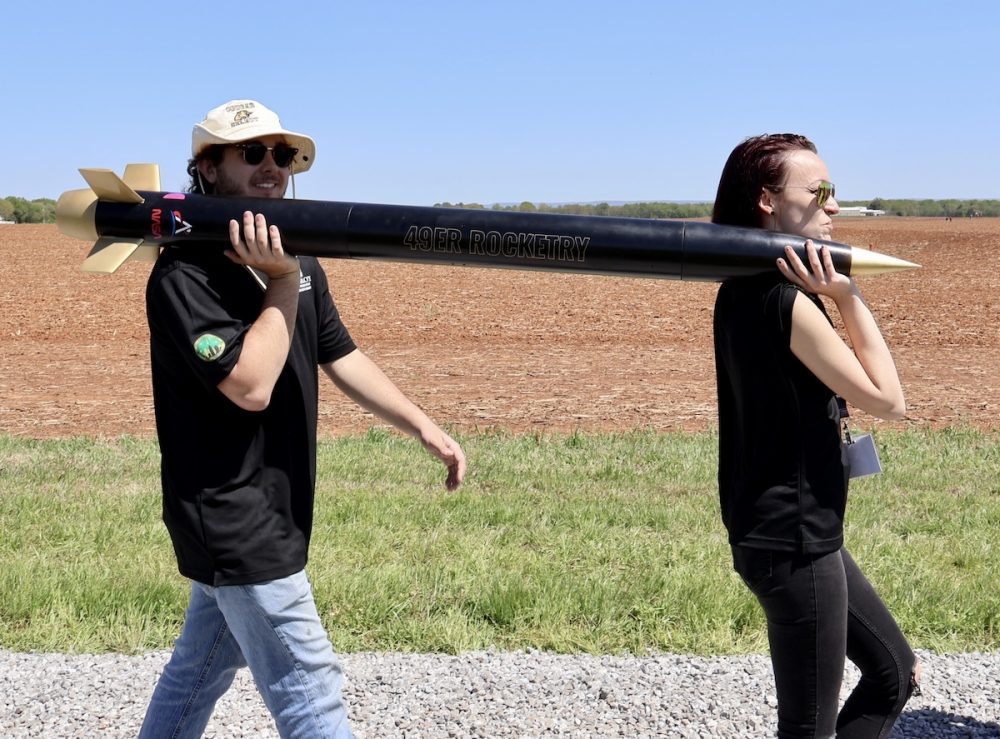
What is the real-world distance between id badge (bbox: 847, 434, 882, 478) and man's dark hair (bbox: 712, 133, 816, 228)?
2.19 ft

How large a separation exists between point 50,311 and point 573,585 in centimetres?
2167

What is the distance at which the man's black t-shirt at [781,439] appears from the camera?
96.9 inches

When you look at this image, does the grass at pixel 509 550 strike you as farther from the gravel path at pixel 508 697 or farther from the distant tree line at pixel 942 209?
the distant tree line at pixel 942 209

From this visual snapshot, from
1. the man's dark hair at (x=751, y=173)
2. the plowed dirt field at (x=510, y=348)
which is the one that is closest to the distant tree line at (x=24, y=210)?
the plowed dirt field at (x=510, y=348)

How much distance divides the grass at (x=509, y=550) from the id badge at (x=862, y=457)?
170cm

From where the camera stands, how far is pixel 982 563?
212 inches

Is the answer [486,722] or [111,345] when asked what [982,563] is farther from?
[111,345]

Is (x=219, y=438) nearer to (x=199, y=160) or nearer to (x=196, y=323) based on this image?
(x=196, y=323)

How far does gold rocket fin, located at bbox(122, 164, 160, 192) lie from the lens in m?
2.96

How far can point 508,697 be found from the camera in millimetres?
3758

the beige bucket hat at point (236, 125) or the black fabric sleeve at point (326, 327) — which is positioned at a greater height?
the beige bucket hat at point (236, 125)

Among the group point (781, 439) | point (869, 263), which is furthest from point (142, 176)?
point (869, 263)

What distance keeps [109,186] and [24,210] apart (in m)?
88.9

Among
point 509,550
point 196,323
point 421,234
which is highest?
point 421,234
